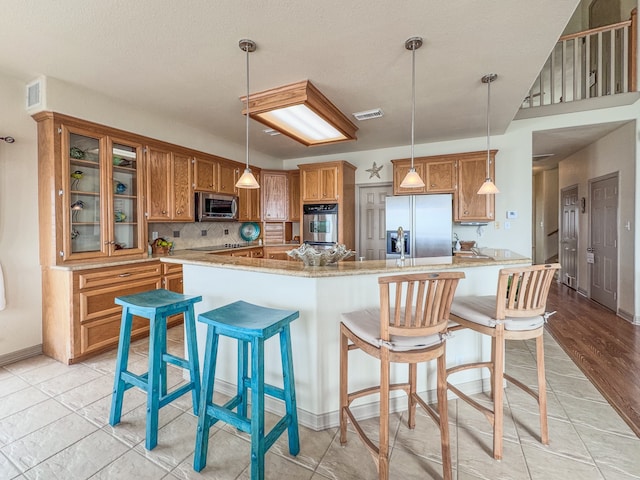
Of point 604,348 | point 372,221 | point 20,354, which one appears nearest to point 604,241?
point 604,348

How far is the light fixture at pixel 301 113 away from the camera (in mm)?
2729

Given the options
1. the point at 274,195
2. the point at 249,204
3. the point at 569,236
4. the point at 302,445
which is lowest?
the point at 302,445

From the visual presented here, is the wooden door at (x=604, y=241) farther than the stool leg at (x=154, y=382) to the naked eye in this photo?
Yes

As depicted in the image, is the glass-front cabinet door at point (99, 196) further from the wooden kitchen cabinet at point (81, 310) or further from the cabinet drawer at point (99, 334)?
the cabinet drawer at point (99, 334)

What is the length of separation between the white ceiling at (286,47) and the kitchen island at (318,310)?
155 centimetres

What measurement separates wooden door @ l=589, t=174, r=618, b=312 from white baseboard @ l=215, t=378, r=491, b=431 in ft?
11.4

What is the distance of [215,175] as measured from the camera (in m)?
4.32

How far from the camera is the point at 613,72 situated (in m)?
3.74

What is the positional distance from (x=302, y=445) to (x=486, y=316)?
4.18 ft

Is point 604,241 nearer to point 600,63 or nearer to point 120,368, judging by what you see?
point 600,63

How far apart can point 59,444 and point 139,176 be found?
2526mm

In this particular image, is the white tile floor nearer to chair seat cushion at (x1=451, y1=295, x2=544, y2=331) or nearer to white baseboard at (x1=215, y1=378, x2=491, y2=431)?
white baseboard at (x1=215, y1=378, x2=491, y2=431)

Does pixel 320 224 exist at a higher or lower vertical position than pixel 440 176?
lower

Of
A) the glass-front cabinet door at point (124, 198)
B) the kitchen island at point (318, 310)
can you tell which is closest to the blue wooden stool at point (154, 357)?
the kitchen island at point (318, 310)
